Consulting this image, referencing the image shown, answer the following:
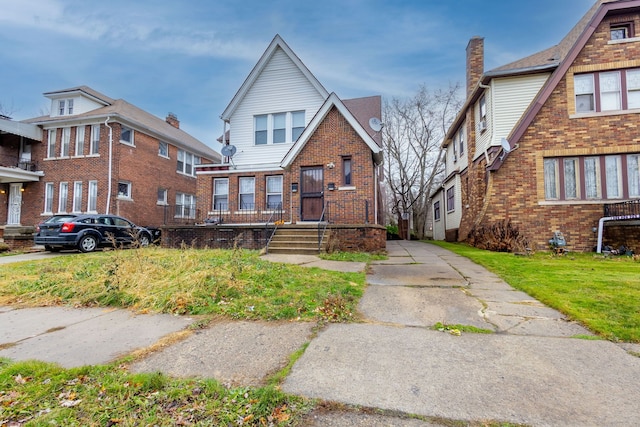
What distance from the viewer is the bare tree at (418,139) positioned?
28.0 meters

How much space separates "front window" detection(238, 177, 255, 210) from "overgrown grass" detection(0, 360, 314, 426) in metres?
12.8

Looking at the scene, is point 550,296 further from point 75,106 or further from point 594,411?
point 75,106

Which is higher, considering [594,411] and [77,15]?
[77,15]

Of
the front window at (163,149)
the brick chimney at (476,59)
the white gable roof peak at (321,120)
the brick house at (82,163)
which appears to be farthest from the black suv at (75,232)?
the brick chimney at (476,59)

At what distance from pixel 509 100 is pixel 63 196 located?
24.4 metres

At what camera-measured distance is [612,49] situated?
36.1ft

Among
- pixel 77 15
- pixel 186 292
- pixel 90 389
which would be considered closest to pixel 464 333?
pixel 90 389

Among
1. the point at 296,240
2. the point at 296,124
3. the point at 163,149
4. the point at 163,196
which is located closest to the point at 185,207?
the point at 163,196

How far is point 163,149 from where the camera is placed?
68.5 ft

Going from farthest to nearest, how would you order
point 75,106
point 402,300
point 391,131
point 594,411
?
point 391,131 < point 75,106 < point 402,300 < point 594,411

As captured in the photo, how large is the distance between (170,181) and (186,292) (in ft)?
62.8

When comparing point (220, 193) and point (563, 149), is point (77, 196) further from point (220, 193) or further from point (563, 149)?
point (563, 149)

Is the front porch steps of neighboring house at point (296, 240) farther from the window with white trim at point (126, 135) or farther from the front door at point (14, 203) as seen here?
the front door at point (14, 203)

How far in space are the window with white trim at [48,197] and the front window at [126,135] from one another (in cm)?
548
